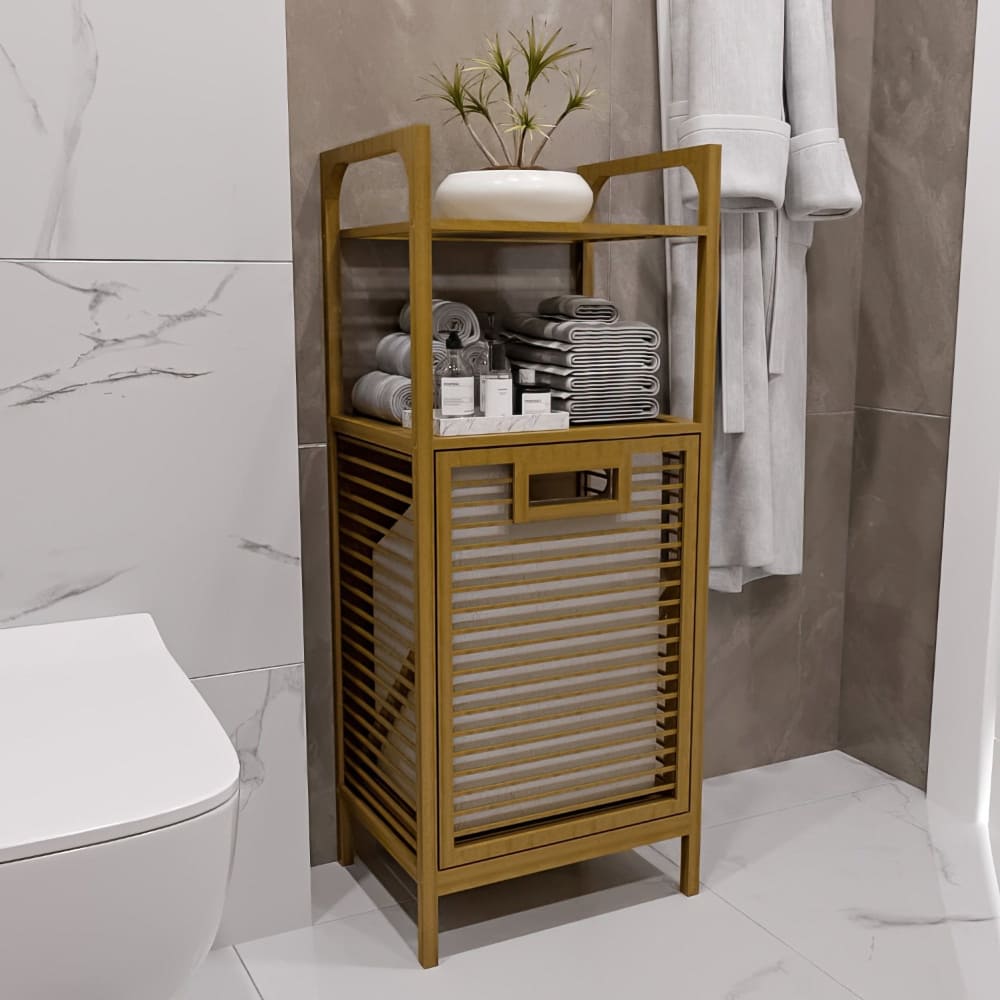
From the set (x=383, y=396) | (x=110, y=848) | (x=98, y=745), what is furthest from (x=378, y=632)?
(x=110, y=848)

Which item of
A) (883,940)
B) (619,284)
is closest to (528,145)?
(619,284)

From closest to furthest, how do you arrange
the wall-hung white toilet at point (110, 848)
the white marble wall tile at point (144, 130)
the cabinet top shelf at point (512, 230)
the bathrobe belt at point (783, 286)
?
1. the wall-hung white toilet at point (110, 848)
2. the white marble wall tile at point (144, 130)
3. the cabinet top shelf at point (512, 230)
4. the bathrobe belt at point (783, 286)

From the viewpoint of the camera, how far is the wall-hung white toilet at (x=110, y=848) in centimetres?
97

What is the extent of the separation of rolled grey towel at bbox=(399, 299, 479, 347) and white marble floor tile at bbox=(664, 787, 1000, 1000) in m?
0.96

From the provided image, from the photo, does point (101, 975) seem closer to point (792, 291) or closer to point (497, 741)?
point (497, 741)

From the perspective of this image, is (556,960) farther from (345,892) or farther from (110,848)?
(110,848)

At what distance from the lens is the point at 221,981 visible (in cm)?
164

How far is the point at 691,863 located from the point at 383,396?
0.88 m

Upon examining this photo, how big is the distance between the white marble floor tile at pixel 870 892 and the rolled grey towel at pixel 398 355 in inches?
37.4

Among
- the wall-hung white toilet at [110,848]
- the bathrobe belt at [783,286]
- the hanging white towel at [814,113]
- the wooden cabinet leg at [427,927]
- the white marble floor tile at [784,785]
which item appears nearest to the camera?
the wall-hung white toilet at [110,848]

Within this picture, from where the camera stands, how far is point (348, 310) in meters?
1.86

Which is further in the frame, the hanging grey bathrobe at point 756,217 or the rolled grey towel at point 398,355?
the hanging grey bathrobe at point 756,217

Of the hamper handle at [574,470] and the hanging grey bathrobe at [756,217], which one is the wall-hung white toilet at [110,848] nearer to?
the hamper handle at [574,470]

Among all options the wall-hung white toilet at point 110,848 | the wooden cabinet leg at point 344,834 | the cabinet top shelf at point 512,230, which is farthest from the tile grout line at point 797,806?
the wall-hung white toilet at point 110,848
